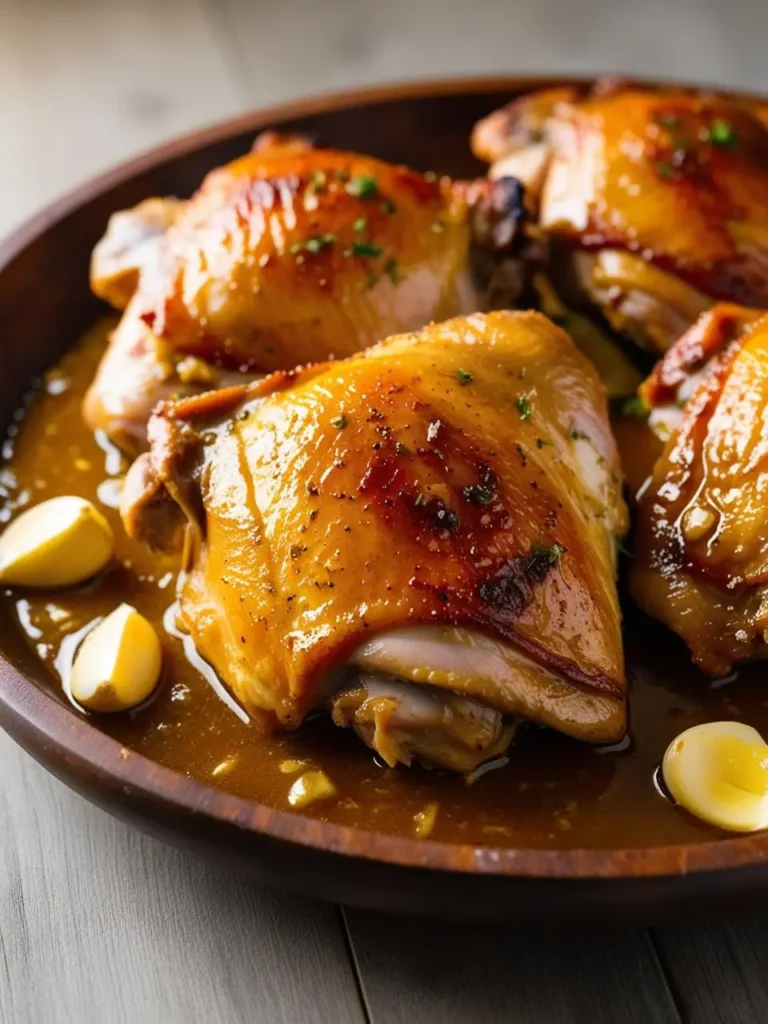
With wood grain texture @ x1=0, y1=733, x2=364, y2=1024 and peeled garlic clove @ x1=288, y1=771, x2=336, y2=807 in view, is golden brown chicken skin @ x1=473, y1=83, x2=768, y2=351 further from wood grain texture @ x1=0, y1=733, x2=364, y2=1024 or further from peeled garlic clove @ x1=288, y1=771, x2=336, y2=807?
wood grain texture @ x1=0, y1=733, x2=364, y2=1024

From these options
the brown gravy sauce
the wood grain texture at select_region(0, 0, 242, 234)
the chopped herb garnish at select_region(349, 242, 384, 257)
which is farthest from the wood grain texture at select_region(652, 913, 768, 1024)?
the wood grain texture at select_region(0, 0, 242, 234)

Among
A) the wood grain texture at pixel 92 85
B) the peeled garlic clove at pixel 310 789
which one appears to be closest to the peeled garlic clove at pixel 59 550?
the peeled garlic clove at pixel 310 789

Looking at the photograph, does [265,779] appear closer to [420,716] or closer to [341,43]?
[420,716]

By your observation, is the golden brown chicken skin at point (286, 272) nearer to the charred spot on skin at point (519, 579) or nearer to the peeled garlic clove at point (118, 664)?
the peeled garlic clove at point (118, 664)

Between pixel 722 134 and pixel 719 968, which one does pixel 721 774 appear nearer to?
pixel 719 968

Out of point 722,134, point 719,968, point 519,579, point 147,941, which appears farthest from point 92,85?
point 719,968
